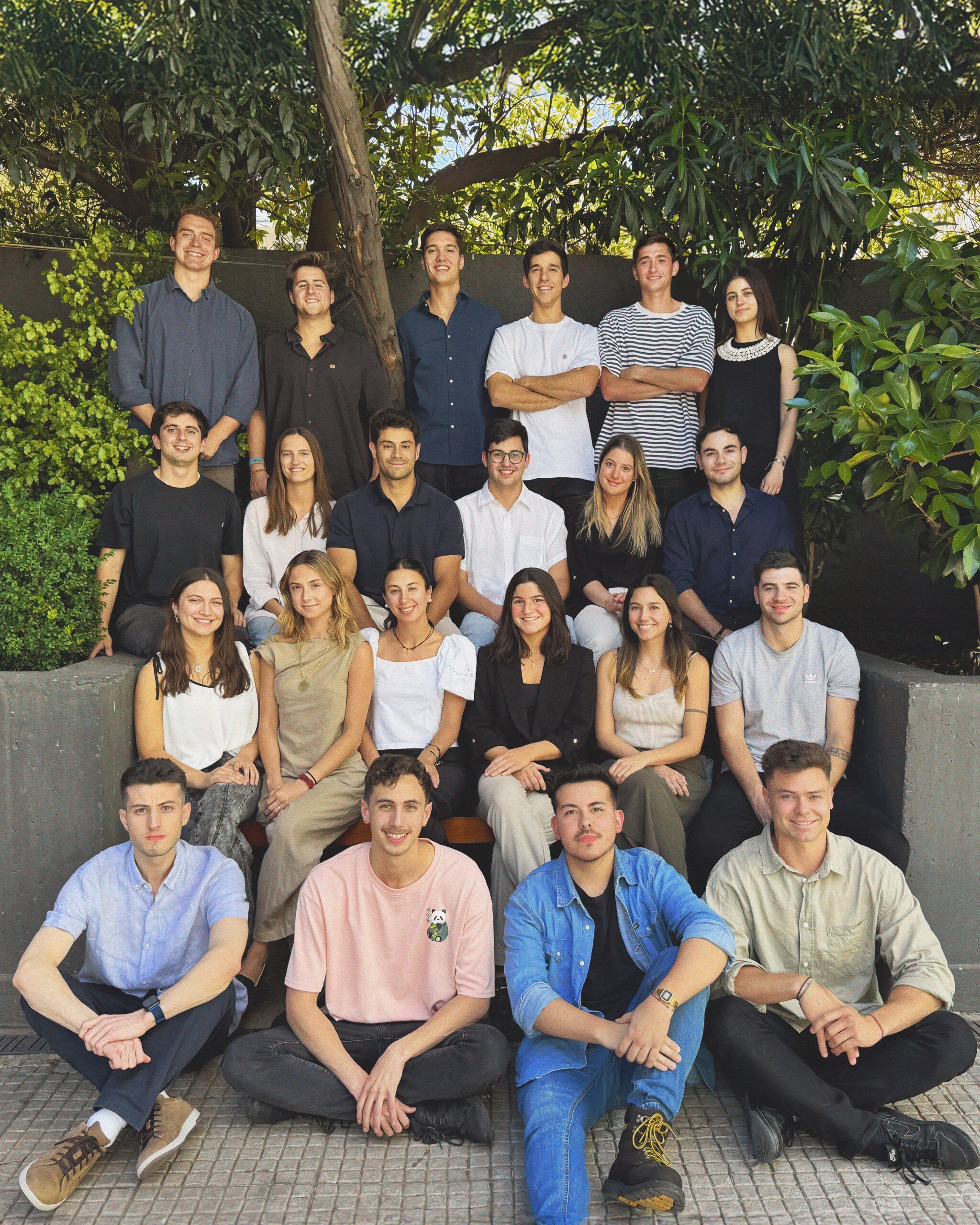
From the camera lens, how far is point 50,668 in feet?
13.1

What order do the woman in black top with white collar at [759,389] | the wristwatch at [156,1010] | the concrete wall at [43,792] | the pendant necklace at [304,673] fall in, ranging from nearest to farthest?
the wristwatch at [156,1010] → the concrete wall at [43,792] → the pendant necklace at [304,673] → the woman in black top with white collar at [759,389]

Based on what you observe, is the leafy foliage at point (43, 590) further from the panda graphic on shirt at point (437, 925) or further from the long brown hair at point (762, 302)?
the long brown hair at point (762, 302)

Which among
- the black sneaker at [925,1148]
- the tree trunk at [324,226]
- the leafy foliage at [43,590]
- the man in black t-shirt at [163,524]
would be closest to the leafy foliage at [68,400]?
the man in black t-shirt at [163,524]

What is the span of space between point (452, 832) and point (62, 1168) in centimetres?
157

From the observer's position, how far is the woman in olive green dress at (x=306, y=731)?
3770 millimetres

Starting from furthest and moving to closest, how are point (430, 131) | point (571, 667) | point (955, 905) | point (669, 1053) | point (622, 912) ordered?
point (430, 131) < point (571, 667) < point (955, 905) < point (622, 912) < point (669, 1053)

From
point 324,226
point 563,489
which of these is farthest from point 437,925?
point 324,226

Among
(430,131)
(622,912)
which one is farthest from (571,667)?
(430,131)

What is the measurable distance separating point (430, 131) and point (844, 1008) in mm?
4760

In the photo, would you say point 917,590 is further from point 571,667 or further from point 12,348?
point 12,348

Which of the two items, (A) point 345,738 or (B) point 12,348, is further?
(B) point 12,348

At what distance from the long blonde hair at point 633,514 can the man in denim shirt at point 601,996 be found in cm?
163

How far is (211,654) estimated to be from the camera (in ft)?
13.4

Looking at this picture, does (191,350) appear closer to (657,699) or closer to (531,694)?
(531,694)
